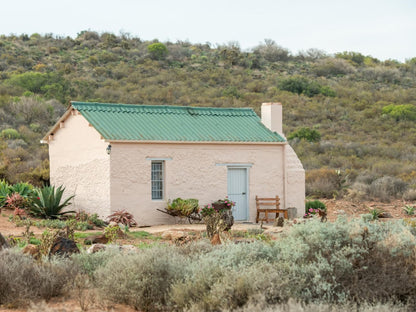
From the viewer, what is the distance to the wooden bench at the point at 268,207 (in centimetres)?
2200

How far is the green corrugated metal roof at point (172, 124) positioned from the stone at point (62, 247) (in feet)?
29.7

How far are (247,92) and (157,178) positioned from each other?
27.1 meters

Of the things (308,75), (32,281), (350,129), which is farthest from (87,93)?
(32,281)

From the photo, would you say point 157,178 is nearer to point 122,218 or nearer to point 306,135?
point 122,218

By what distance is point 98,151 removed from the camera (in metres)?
20.8

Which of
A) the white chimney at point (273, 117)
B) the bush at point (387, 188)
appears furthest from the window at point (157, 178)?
the bush at point (387, 188)

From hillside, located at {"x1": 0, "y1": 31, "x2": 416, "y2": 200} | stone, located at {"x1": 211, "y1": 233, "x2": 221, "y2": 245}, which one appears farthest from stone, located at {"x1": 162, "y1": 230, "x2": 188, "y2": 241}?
hillside, located at {"x1": 0, "y1": 31, "x2": 416, "y2": 200}

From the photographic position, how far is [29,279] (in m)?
8.73

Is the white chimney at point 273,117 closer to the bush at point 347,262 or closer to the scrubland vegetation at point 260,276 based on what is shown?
the scrubland vegetation at point 260,276

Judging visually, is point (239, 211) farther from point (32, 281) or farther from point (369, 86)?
point (369, 86)

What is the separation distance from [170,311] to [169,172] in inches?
521

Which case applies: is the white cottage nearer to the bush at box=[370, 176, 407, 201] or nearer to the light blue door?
the light blue door

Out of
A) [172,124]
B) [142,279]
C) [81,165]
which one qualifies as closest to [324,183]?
[172,124]

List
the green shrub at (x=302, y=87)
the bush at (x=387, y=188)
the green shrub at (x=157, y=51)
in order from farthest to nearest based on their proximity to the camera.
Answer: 1. the green shrub at (x=157, y=51)
2. the green shrub at (x=302, y=87)
3. the bush at (x=387, y=188)
